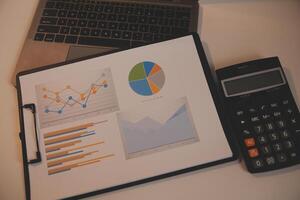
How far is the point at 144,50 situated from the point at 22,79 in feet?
0.82

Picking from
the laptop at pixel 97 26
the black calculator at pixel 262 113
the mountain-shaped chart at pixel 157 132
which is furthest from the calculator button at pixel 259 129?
the laptop at pixel 97 26

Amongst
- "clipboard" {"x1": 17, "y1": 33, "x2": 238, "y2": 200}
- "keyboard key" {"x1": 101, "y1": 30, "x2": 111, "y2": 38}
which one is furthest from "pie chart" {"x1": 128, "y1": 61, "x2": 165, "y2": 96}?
"keyboard key" {"x1": 101, "y1": 30, "x2": 111, "y2": 38}

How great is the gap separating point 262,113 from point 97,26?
376 mm

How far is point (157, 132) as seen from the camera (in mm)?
501

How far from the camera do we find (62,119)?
20.7 inches

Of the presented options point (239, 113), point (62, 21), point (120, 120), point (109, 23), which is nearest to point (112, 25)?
point (109, 23)

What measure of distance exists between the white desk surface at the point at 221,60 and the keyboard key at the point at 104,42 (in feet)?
0.51

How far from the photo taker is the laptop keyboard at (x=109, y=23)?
1.93 feet

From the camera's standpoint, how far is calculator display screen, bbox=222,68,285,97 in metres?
0.51

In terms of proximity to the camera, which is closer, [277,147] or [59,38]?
[277,147]

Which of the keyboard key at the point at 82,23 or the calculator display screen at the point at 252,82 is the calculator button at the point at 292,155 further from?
the keyboard key at the point at 82,23

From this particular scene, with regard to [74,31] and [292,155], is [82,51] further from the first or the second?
[292,155]

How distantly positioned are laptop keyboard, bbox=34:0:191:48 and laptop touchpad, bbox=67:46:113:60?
12 mm

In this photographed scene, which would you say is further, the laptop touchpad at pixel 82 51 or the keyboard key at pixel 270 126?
the laptop touchpad at pixel 82 51
